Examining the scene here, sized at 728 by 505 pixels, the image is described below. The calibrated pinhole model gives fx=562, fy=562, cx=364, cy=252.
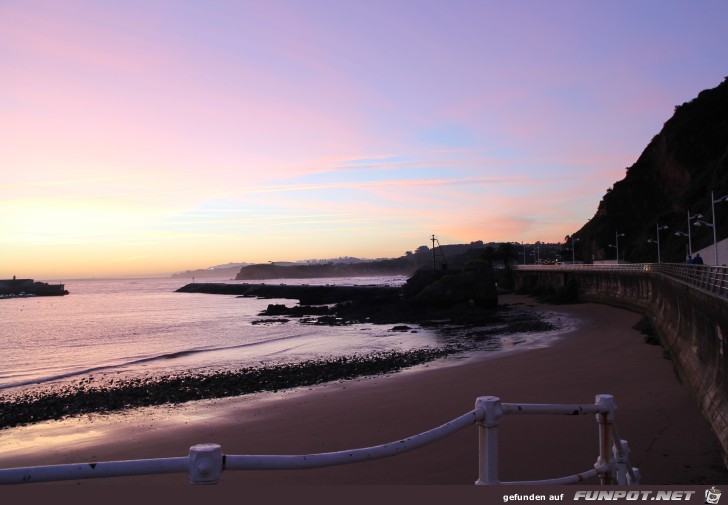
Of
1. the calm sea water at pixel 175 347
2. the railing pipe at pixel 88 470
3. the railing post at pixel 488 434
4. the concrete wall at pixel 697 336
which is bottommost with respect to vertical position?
the calm sea water at pixel 175 347

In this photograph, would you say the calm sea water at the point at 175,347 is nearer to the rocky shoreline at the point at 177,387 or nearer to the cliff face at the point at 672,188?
the rocky shoreline at the point at 177,387

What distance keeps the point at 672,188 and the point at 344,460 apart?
88045mm

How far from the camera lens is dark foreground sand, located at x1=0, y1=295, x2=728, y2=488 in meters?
9.06

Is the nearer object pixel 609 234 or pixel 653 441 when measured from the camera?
pixel 653 441

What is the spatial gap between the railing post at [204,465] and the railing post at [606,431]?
11.7 feet

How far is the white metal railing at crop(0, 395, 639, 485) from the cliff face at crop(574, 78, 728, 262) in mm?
57561

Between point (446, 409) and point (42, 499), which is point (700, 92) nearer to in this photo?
point (446, 409)

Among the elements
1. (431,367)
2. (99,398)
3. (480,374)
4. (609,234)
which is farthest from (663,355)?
(609,234)

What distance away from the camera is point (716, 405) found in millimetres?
10023

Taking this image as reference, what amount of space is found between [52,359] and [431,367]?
2399 centimetres

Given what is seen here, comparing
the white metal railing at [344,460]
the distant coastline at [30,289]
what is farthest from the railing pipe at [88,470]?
the distant coastline at [30,289]

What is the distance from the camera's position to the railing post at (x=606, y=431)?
498cm

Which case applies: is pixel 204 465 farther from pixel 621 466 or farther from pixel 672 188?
pixel 672 188

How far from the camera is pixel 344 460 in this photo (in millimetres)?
3395
